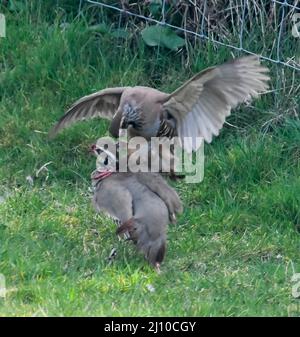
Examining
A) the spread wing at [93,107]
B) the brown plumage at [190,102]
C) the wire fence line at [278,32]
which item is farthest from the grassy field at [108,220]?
the brown plumage at [190,102]

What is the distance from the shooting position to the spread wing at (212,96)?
7.21m

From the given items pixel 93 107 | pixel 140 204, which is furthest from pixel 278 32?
pixel 140 204

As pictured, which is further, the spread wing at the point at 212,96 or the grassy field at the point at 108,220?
the spread wing at the point at 212,96

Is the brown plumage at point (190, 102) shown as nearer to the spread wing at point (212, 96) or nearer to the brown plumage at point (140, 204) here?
the spread wing at point (212, 96)

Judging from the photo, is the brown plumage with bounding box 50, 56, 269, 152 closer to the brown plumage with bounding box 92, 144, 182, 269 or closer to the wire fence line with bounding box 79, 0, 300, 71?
the brown plumage with bounding box 92, 144, 182, 269

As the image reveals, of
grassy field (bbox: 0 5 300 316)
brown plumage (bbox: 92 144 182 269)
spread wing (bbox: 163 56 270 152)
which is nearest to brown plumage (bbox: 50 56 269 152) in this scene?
spread wing (bbox: 163 56 270 152)

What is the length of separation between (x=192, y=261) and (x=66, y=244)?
2.33ft

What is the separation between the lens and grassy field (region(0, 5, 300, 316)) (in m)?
6.56

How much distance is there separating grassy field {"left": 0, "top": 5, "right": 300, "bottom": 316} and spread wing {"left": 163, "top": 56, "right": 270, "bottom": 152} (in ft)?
1.92

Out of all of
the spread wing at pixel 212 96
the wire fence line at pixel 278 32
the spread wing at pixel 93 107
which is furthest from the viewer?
the wire fence line at pixel 278 32

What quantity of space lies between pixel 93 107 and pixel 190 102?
0.84 m
